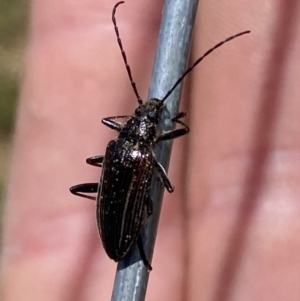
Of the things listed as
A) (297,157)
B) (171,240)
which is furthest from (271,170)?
(171,240)

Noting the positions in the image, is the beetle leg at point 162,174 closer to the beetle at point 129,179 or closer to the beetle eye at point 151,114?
the beetle at point 129,179

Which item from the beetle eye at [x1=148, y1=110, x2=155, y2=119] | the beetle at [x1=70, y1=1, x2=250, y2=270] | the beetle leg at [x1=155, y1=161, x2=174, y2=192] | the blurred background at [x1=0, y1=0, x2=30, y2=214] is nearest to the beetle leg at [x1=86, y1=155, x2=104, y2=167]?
the beetle at [x1=70, y1=1, x2=250, y2=270]

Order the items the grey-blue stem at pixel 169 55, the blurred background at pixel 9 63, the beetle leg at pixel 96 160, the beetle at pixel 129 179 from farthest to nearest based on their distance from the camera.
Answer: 1. the blurred background at pixel 9 63
2. the beetle leg at pixel 96 160
3. the beetle at pixel 129 179
4. the grey-blue stem at pixel 169 55

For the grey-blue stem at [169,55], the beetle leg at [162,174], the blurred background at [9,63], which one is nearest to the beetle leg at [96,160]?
the beetle leg at [162,174]

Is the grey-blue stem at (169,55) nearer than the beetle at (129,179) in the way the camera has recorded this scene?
Yes

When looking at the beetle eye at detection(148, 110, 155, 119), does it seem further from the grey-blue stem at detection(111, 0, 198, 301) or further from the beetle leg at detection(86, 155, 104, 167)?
the grey-blue stem at detection(111, 0, 198, 301)

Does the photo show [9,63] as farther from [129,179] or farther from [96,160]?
[129,179]
